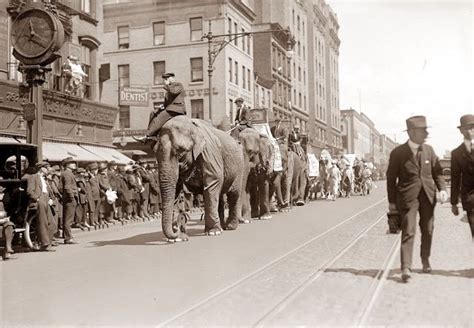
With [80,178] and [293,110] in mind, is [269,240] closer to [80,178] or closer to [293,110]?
[80,178]

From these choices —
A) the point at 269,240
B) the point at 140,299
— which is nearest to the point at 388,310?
the point at 140,299

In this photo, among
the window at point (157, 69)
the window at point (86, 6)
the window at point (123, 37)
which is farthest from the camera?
the window at point (123, 37)

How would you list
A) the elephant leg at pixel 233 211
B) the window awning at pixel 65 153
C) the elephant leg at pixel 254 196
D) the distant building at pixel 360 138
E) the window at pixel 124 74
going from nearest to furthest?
the elephant leg at pixel 233 211 < the elephant leg at pixel 254 196 < the window awning at pixel 65 153 < the window at pixel 124 74 < the distant building at pixel 360 138

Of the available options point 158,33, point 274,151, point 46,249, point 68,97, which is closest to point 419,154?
point 46,249

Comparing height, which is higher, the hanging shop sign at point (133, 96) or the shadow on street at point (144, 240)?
the hanging shop sign at point (133, 96)

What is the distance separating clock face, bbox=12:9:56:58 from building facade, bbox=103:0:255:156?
29376 millimetres

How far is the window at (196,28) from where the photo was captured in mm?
45438

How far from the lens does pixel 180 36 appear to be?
4594 cm

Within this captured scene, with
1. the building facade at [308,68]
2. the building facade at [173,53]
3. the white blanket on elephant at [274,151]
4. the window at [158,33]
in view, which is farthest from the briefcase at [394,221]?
the building facade at [308,68]

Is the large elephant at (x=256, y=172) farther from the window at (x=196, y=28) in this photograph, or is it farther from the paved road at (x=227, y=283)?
the window at (x=196, y=28)

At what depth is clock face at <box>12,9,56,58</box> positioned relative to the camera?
14.1 metres

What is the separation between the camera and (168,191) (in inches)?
475

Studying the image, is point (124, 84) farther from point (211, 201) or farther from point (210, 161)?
point (211, 201)

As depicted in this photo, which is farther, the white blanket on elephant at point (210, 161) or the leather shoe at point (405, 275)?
the white blanket on elephant at point (210, 161)
